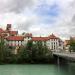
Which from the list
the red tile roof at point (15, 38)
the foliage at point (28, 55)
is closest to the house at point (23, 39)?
the red tile roof at point (15, 38)

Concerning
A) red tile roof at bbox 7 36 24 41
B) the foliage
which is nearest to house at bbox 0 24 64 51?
red tile roof at bbox 7 36 24 41

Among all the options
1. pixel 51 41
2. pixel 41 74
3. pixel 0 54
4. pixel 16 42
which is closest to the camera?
pixel 41 74

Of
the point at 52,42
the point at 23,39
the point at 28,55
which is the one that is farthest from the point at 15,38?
the point at 28,55

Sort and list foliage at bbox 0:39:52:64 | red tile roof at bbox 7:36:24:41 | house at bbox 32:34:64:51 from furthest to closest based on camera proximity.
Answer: house at bbox 32:34:64:51
red tile roof at bbox 7:36:24:41
foliage at bbox 0:39:52:64

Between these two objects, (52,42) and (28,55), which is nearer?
(28,55)

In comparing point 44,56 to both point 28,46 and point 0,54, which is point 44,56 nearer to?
point 28,46

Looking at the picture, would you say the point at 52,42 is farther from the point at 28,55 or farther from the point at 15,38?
the point at 28,55

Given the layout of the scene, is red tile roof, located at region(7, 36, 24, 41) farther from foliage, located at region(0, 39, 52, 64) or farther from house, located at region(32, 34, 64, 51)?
foliage, located at region(0, 39, 52, 64)

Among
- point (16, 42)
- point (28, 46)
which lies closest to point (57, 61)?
point (28, 46)

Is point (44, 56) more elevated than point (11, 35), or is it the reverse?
point (11, 35)

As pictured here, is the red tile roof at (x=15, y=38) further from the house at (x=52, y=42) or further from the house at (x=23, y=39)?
the house at (x=52, y=42)

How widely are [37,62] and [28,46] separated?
7.05m

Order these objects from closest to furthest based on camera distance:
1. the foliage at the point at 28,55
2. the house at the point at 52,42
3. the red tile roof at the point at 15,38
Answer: the foliage at the point at 28,55 < the red tile roof at the point at 15,38 < the house at the point at 52,42

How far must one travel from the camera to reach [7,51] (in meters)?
113
